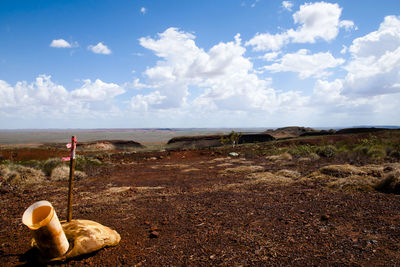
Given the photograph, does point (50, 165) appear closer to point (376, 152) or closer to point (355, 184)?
point (355, 184)

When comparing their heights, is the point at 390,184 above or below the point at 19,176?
above

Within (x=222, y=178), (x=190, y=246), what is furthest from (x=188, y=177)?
(x=190, y=246)

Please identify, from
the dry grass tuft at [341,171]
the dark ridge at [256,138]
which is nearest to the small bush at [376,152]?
the dry grass tuft at [341,171]

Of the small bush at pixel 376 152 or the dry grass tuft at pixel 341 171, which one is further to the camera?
the small bush at pixel 376 152

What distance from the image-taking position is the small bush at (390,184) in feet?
23.3

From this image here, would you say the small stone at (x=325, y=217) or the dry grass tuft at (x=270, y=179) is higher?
the small stone at (x=325, y=217)

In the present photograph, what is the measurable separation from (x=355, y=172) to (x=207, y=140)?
125ft

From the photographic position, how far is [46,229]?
11.7 feet

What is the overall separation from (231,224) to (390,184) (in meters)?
5.16

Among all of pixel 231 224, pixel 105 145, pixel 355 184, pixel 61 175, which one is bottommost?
pixel 105 145

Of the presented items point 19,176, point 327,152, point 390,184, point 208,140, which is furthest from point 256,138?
point 19,176

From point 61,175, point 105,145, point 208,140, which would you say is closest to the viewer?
point 61,175

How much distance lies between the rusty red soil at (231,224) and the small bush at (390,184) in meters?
0.48

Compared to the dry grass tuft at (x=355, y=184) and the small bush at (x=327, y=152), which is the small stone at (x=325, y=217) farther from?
the small bush at (x=327, y=152)
